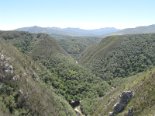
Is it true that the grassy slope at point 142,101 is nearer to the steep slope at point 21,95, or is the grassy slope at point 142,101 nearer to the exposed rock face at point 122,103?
the exposed rock face at point 122,103

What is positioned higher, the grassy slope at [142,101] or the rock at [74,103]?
the grassy slope at [142,101]

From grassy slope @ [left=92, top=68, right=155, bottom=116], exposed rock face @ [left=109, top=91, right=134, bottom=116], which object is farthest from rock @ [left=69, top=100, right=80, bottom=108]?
exposed rock face @ [left=109, top=91, right=134, bottom=116]

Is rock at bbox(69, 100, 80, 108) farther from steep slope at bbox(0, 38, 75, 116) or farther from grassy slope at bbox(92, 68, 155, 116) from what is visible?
grassy slope at bbox(92, 68, 155, 116)

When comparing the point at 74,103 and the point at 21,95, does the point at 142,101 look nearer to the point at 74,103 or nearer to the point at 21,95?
the point at 21,95

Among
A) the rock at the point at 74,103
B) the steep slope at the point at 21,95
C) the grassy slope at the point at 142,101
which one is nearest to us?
the grassy slope at the point at 142,101

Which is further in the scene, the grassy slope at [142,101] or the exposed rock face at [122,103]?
the exposed rock face at [122,103]

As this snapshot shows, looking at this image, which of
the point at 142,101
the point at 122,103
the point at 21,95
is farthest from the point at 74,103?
the point at 142,101

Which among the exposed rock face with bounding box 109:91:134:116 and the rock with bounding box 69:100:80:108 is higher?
the exposed rock face with bounding box 109:91:134:116

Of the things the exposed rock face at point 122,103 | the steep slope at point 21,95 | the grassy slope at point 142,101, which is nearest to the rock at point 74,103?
the steep slope at point 21,95

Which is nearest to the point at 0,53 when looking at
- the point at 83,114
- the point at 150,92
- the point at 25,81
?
the point at 25,81
